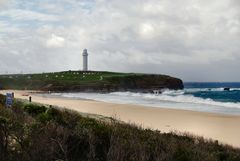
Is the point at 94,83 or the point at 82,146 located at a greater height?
the point at 94,83

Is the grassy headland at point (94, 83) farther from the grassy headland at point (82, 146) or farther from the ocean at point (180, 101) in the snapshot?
the grassy headland at point (82, 146)

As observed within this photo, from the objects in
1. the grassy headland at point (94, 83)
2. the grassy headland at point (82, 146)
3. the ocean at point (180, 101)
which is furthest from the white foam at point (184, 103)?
the grassy headland at point (94, 83)

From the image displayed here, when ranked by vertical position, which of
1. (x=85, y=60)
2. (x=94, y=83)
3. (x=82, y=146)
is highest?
(x=85, y=60)

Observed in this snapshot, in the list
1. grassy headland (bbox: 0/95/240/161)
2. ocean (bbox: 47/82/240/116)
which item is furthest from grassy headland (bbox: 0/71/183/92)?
grassy headland (bbox: 0/95/240/161)

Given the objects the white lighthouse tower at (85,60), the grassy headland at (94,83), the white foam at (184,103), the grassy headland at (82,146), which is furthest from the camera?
the white lighthouse tower at (85,60)

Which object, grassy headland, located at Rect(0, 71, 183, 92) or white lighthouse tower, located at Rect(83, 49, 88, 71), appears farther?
white lighthouse tower, located at Rect(83, 49, 88, 71)

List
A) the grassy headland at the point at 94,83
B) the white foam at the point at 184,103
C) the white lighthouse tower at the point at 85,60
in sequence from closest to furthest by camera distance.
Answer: the white foam at the point at 184,103, the grassy headland at the point at 94,83, the white lighthouse tower at the point at 85,60

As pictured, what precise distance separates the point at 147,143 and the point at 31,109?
367 inches

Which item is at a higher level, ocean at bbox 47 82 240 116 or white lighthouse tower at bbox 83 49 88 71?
white lighthouse tower at bbox 83 49 88 71

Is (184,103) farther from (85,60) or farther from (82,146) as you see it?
(85,60)

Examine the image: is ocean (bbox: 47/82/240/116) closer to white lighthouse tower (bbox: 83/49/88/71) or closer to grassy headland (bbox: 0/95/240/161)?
grassy headland (bbox: 0/95/240/161)

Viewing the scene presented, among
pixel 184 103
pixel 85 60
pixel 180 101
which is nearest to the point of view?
pixel 184 103

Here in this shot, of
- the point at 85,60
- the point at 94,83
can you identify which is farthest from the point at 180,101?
the point at 85,60

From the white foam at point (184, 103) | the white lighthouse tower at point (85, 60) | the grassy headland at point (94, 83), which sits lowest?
the white foam at point (184, 103)
